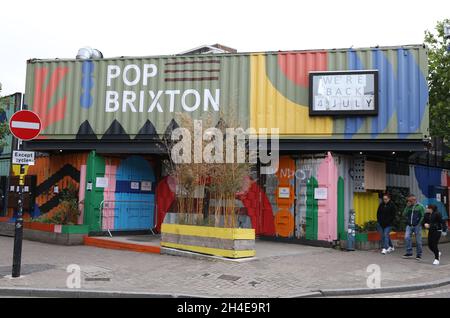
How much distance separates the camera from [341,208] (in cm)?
1448

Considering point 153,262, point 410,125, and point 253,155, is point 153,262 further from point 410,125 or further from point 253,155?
point 410,125

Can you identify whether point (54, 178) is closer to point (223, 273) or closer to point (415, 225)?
point (223, 273)

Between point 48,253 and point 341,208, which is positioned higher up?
point 341,208

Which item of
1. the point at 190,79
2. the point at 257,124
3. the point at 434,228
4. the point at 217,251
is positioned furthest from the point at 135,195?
the point at 434,228

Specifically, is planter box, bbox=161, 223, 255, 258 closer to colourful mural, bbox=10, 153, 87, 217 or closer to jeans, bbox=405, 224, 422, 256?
jeans, bbox=405, 224, 422, 256

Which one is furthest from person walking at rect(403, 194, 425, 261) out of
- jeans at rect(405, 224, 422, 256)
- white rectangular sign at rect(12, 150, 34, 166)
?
white rectangular sign at rect(12, 150, 34, 166)

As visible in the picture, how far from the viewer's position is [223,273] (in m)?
10.2

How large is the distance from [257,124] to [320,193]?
290 cm

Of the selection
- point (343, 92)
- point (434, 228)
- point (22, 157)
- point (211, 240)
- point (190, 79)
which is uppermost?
point (190, 79)

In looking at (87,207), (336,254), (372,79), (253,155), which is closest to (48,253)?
(87,207)

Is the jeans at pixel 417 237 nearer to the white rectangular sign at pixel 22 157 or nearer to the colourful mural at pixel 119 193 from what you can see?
the colourful mural at pixel 119 193

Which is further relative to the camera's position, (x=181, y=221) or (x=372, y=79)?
(x=372, y=79)

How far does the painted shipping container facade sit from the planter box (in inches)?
143
